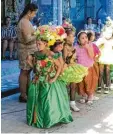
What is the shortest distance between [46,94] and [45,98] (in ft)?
0.17

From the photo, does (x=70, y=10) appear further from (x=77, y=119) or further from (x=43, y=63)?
(x=43, y=63)

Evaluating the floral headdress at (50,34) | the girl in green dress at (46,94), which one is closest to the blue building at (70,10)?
the floral headdress at (50,34)

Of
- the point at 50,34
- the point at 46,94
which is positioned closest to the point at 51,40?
the point at 50,34

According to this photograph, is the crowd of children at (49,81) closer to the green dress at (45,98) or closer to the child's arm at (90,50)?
the green dress at (45,98)

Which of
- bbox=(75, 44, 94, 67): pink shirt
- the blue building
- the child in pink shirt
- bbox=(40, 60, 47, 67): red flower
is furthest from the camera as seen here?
the blue building

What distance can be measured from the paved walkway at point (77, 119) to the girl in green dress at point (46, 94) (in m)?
0.13

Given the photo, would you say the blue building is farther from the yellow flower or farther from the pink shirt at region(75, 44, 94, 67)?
the yellow flower

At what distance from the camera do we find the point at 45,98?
17.9 ft

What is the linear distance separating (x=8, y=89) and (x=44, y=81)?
8.01 feet

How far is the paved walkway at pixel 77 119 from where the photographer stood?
5.48 m

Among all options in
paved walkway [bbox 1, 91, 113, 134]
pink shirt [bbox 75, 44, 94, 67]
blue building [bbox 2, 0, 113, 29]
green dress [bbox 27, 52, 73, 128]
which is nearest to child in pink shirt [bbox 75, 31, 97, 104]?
pink shirt [bbox 75, 44, 94, 67]

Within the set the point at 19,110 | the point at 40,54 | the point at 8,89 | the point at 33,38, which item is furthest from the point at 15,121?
the point at 8,89

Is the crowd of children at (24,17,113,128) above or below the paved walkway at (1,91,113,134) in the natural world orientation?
above

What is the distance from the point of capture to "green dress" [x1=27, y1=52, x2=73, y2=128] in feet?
17.9
